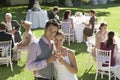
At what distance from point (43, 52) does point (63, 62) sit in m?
0.35

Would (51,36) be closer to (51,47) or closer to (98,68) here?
(51,47)

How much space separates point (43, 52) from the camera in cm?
388

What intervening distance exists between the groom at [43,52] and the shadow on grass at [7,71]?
14.8 feet

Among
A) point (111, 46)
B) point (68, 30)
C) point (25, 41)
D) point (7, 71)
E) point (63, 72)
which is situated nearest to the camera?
point (63, 72)

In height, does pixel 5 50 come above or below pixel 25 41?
below

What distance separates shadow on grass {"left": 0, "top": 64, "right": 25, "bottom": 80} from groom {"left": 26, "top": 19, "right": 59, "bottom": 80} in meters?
4.50

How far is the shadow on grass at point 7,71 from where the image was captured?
8320mm

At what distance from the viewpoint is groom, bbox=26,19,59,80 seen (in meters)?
3.80

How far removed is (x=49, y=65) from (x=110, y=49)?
3625 mm

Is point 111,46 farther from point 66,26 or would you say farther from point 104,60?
point 66,26

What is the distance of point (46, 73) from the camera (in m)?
3.98

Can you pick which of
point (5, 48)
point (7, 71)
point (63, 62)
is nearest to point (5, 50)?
point (5, 48)

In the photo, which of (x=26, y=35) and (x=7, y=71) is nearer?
(x=26, y=35)

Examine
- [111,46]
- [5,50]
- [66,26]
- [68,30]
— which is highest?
[111,46]
